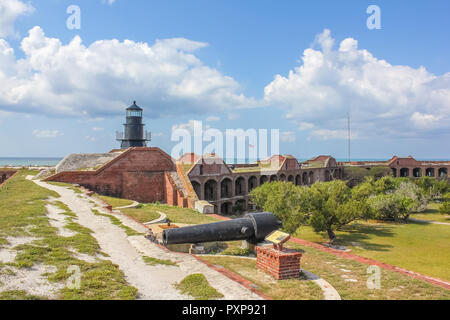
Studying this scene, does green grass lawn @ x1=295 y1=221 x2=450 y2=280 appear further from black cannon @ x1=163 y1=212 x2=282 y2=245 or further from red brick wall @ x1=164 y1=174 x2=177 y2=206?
red brick wall @ x1=164 y1=174 x2=177 y2=206

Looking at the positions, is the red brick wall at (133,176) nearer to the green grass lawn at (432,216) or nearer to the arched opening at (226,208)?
the arched opening at (226,208)

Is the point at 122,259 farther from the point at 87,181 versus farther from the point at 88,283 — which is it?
the point at 87,181

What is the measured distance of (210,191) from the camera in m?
31.9

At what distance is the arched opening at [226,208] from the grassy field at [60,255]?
A: 2436 centimetres

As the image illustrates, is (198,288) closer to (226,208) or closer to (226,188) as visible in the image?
(226,188)

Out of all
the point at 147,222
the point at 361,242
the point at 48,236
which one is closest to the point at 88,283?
the point at 48,236

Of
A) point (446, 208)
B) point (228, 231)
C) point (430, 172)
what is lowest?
point (446, 208)

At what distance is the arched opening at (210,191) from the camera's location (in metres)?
31.2

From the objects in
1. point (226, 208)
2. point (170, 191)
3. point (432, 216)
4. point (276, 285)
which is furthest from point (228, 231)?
point (432, 216)

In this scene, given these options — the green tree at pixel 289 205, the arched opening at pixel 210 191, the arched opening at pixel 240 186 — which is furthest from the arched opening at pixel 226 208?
the green tree at pixel 289 205

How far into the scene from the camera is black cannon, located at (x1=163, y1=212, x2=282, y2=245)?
23.5 feet

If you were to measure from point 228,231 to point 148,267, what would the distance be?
205 centimetres

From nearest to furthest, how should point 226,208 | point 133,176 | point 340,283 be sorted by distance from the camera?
point 340,283
point 133,176
point 226,208
